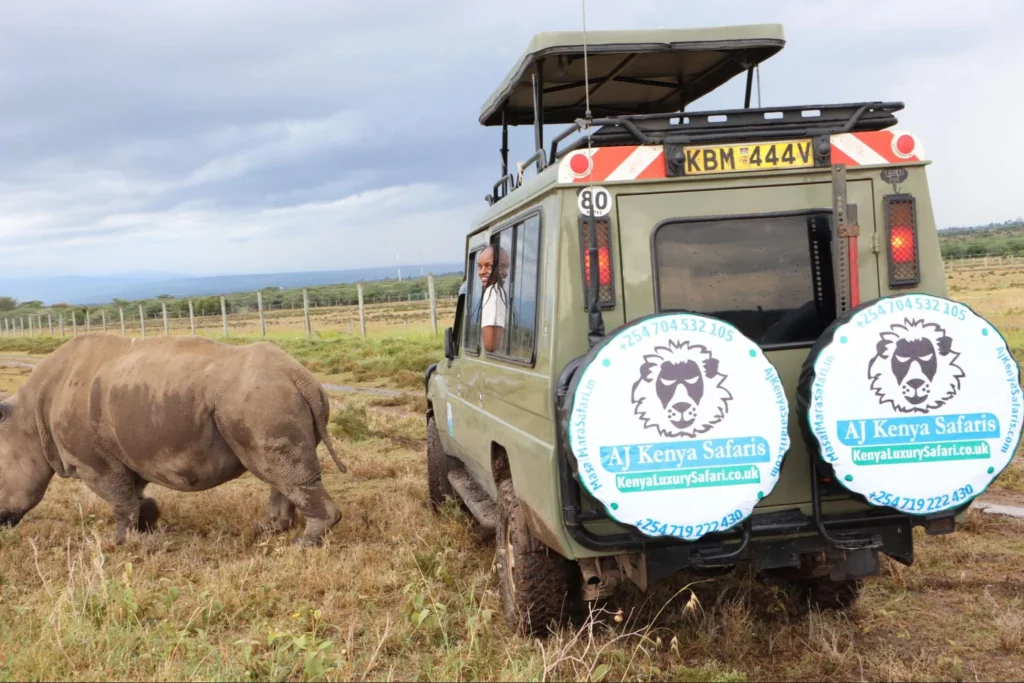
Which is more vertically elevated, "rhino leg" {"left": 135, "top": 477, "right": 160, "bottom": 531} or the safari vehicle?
the safari vehicle

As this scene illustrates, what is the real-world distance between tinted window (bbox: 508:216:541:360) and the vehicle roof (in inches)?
39.3

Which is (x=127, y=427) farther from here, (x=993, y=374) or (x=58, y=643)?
(x=993, y=374)

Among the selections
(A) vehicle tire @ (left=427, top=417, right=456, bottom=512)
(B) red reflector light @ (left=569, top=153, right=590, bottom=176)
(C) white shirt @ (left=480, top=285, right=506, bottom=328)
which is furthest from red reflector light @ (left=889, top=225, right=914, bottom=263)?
(A) vehicle tire @ (left=427, top=417, right=456, bottom=512)

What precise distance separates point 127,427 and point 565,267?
14.8ft

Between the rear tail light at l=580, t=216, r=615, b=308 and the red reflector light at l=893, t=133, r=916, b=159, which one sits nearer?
the rear tail light at l=580, t=216, r=615, b=308

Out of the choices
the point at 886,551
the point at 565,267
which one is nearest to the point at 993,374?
the point at 886,551

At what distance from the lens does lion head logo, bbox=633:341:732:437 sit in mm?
3727

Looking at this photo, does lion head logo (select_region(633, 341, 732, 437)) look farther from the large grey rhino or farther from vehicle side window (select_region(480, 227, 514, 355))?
the large grey rhino

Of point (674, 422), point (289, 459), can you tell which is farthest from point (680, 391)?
point (289, 459)

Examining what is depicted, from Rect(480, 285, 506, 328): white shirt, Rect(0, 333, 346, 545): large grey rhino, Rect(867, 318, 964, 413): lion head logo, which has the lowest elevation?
Rect(0, 333, 346, 545): large grey rhino

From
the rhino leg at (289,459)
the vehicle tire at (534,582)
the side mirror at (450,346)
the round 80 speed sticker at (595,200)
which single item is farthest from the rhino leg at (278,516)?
the round 80 speed sticker at (595,200)

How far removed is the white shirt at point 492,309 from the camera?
5566 millimetres

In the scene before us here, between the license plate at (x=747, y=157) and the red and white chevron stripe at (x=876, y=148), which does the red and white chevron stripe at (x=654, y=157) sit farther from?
the license plate at (x=747, y=157)

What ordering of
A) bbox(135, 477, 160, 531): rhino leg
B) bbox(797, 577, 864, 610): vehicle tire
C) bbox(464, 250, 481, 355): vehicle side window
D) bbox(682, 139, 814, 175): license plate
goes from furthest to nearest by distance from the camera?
bbox(135, 477, 160, 531): rhino leg → bbox(464, 250, 481, 355): vehicle side window → bbox(797, 577, 864, 610): vehicle tire → bbox(682, 139, 814, 175): license plate
